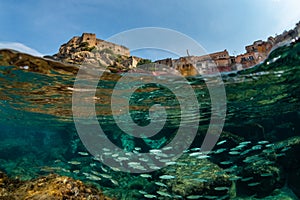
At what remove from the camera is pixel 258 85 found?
11711mm

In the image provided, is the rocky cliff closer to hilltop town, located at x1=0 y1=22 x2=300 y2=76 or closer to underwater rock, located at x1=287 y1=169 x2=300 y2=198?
hilltop town, located at x1=0 y1=22 x2=300 y2=76

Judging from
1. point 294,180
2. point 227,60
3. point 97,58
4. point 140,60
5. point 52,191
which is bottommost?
point 294,180

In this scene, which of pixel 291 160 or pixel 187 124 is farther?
pixel 187 124

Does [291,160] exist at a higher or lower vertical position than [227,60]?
lower

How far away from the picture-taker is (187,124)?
18.8 m

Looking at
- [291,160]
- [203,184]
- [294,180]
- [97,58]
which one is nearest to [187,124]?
[203,184]

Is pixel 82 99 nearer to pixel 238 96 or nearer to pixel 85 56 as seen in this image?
pixel 85 56

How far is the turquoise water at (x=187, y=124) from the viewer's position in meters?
10.6

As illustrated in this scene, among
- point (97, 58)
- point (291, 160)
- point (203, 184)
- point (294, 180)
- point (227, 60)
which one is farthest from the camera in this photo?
point (291, 160)

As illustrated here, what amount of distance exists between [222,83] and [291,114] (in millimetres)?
12718

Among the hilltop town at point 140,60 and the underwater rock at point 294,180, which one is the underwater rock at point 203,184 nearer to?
the underwater rock at point 294,180

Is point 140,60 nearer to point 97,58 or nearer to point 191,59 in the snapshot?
point 97,58

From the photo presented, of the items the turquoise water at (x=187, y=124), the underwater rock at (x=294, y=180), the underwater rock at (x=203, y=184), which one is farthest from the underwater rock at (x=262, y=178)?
the underwater rock at (x=203, y=184)

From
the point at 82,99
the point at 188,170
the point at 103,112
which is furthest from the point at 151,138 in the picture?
the point at 82,99
